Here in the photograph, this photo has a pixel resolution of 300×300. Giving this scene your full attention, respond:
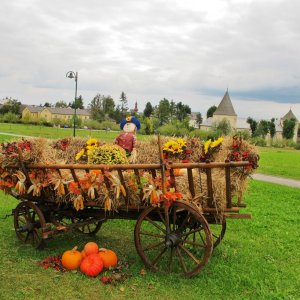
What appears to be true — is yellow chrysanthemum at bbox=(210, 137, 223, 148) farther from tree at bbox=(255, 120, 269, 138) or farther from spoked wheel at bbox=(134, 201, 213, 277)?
tree at bbox=(255, 120, 269, 138)

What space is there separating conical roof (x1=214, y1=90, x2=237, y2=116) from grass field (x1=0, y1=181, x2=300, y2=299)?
3497 inches

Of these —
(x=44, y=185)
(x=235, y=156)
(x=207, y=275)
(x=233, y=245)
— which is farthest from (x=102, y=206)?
(x=233, y=245)

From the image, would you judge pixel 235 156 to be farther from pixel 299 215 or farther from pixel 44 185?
pixel 299 215

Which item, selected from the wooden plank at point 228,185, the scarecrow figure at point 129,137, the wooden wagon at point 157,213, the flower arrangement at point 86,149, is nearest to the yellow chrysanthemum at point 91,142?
the flower arrangement at point 86,149

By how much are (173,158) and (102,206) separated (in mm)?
2052

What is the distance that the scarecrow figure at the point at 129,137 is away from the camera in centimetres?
671

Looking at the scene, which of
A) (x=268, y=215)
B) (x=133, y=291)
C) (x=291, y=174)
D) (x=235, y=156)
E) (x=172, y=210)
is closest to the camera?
(x=133, y=291)

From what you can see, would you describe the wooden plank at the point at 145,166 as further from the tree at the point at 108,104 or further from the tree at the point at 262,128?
the tree at the point at 108,104

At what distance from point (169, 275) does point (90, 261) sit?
3.07ft

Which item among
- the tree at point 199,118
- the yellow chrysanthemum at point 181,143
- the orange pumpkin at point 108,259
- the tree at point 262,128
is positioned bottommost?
the orange pumpkin at point 108,259

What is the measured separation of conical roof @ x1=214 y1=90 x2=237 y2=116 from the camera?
3700 inches

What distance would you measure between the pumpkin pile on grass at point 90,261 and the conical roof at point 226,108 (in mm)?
91286

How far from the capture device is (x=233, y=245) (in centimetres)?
604

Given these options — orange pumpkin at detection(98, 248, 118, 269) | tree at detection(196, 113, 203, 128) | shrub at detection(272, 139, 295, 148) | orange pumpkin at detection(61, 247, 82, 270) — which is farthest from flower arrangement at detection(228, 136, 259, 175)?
tree at detection(196, 113, 203, 128)
